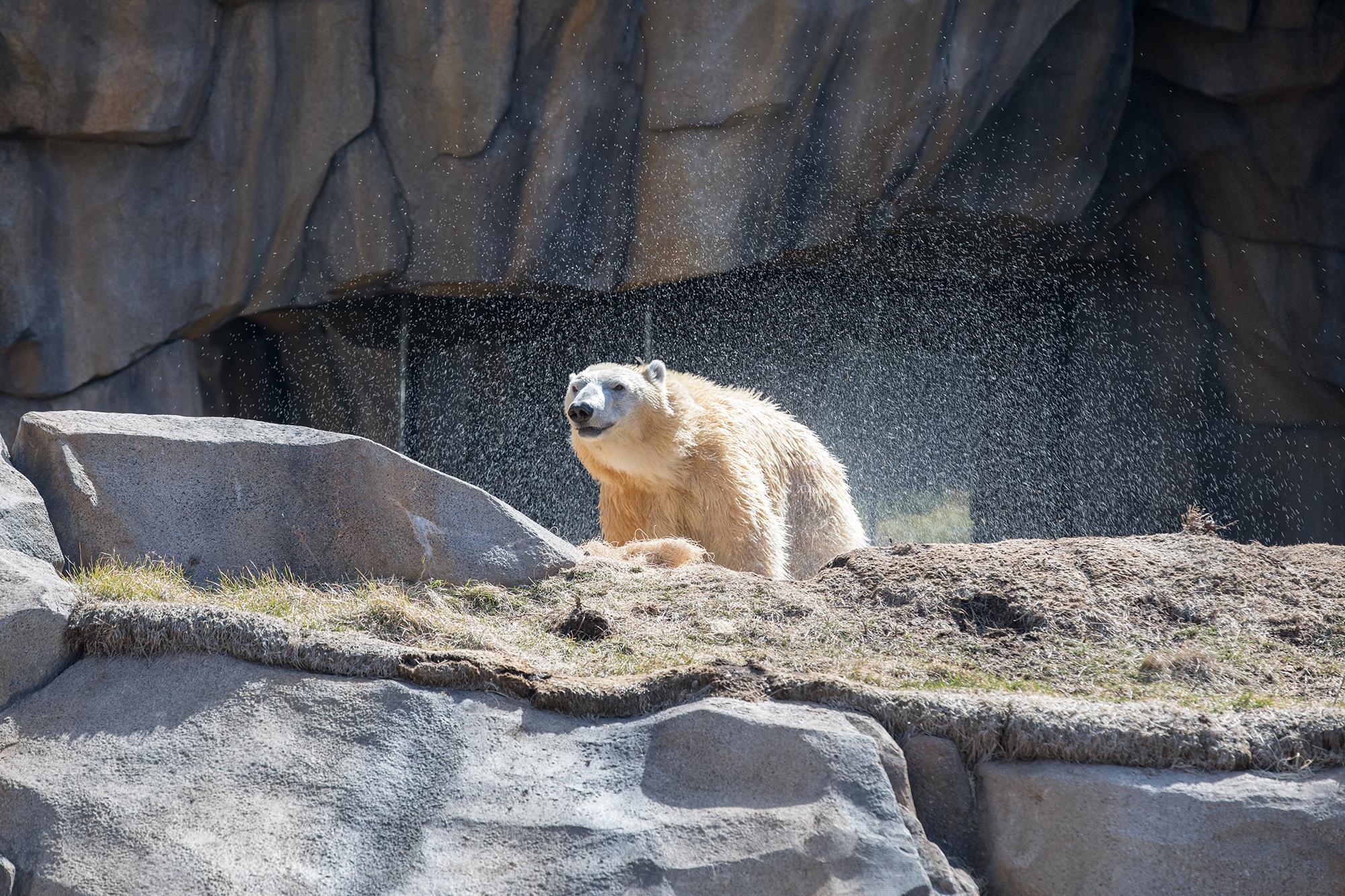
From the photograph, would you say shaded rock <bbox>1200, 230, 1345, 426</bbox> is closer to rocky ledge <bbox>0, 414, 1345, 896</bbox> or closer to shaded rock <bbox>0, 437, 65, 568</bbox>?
rocky ledge <bbox>0, 414, 1345, 896</bbox>

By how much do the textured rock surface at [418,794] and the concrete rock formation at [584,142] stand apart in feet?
15.6

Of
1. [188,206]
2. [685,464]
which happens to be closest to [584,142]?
[188,206]

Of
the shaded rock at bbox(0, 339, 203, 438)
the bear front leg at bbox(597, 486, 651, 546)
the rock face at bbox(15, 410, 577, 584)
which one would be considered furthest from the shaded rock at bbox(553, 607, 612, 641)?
the shaded rock at bbox(0, 339, 203, 438)

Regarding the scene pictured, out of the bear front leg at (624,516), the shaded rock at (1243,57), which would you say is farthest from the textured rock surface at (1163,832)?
the shaded rock at (1243,57)

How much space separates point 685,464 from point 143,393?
351 cm

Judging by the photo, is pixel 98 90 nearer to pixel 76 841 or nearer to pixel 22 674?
pixel 22 674

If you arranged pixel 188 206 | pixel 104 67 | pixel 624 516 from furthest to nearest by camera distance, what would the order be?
pixel 188 206 < pixel 104 67 < pixel 624 516

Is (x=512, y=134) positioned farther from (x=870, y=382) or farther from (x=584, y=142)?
(x=870, y=382)

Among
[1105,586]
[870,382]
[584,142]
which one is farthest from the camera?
[870,382]

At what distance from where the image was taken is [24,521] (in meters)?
3.56

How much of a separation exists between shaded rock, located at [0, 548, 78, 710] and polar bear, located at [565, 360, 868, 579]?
2.59 metres

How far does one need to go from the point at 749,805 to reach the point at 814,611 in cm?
116

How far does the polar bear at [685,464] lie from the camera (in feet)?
18.4

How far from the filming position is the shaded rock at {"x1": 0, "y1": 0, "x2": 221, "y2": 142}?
6680 mm
